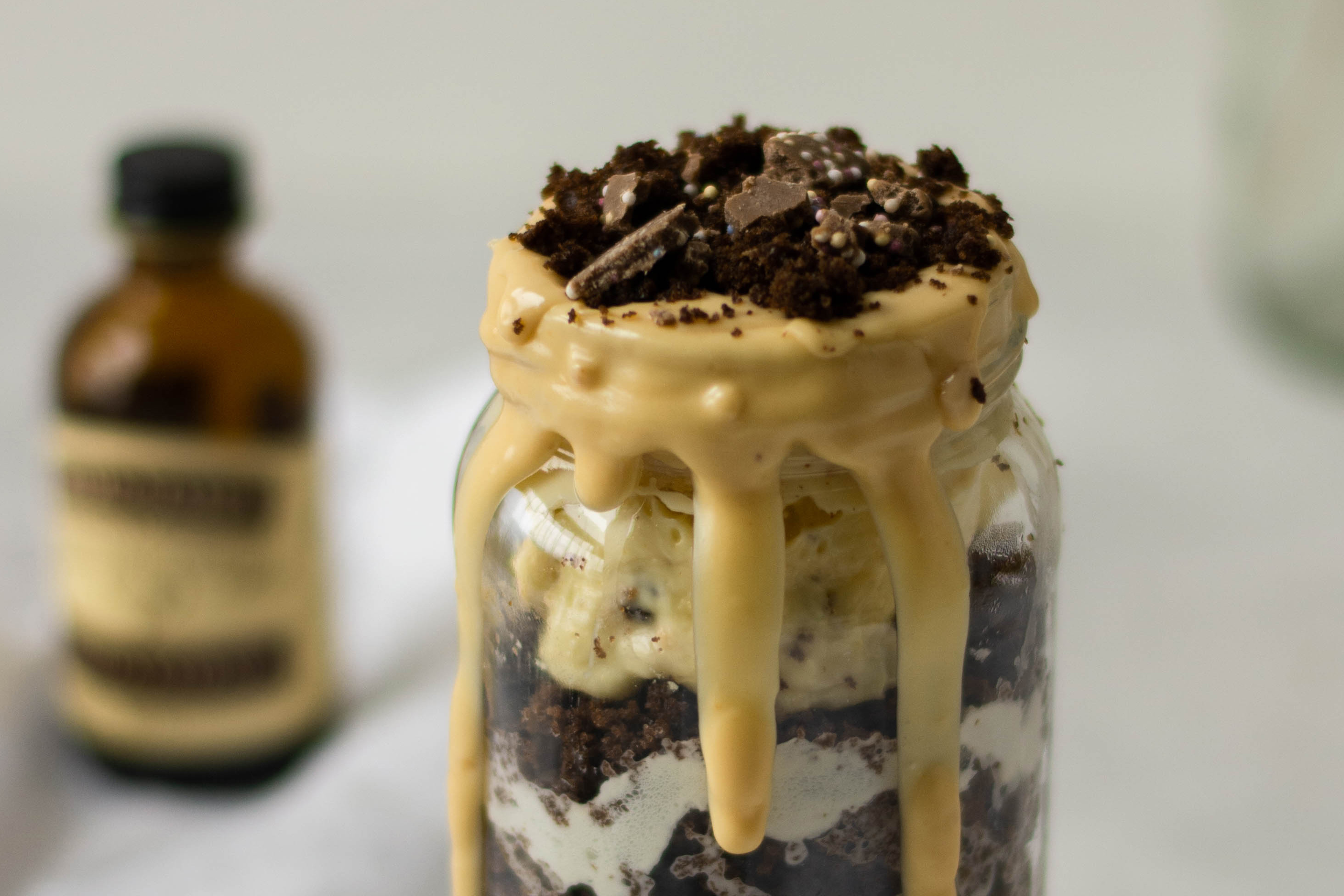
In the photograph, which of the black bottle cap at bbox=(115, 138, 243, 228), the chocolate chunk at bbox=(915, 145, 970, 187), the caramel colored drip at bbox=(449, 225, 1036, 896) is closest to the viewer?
the caramel colored drip at bbox=(449, 225, 1036, 896)

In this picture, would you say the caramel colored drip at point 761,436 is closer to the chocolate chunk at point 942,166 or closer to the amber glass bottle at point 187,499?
the chocolate chunk at point 942,166

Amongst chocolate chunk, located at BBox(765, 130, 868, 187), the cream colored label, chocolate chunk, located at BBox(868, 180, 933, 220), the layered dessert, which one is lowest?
the cream colored label

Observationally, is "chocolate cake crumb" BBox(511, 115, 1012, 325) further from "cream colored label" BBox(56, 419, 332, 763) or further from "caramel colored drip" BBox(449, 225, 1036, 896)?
"cream colored label" BBox(56, 419, 332, 763)

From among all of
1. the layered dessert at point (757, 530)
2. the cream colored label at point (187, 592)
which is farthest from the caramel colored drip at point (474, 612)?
the cream colored label at point (187, 592)

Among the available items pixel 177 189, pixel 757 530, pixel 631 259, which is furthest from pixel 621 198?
pixel 177 189

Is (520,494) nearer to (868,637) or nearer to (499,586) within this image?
(499,586)

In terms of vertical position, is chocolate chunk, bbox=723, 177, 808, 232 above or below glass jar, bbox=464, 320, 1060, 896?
above

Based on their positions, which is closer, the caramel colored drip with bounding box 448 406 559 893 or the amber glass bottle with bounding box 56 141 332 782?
the caramel colored drip with bounding box 448 406 559 893

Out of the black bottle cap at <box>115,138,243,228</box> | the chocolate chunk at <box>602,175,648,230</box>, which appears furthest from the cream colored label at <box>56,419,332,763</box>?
the chocolate chunk at <box>602,175,648,230</box>
